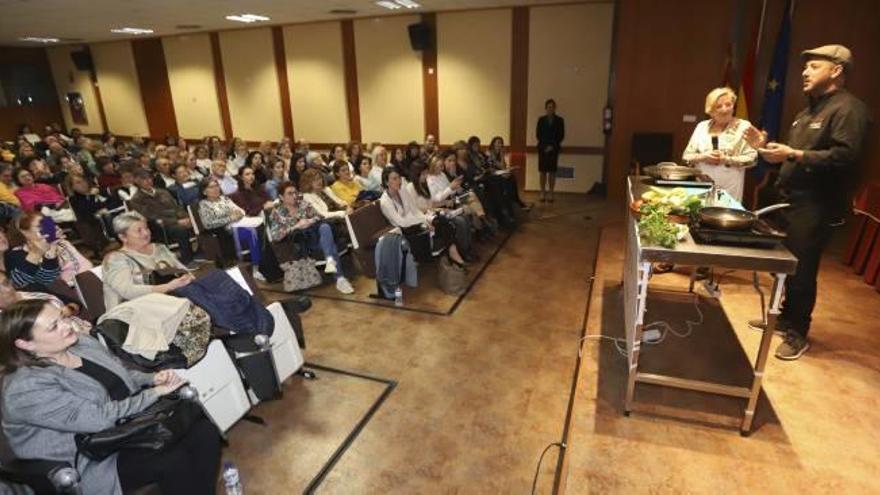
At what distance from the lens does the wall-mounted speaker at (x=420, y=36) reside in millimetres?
8273

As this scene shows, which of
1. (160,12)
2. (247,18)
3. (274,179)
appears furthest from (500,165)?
(160,12)

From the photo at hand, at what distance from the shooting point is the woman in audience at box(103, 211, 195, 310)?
2756 mm

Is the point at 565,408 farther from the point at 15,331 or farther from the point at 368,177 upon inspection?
the point at 368,177

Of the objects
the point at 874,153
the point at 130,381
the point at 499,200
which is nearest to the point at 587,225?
the point at 499,200

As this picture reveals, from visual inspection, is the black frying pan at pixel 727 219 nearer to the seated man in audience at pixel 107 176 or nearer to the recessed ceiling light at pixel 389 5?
the recessed ceiling light at pixel 389 5

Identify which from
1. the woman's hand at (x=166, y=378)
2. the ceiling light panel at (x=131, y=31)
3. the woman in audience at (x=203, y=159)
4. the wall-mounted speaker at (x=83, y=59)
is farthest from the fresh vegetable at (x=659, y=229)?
the wall-mounted speaker at (x=83, y=59)

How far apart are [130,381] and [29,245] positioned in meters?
1.99

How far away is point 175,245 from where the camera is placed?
5.25 m

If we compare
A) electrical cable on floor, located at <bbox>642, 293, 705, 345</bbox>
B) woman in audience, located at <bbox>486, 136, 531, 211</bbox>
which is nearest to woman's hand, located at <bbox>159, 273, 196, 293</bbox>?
electrical cable on floor, located at <bbox>642, 293, 705, 345</bbox>

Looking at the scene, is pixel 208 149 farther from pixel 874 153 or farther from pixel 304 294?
pixel 874 153

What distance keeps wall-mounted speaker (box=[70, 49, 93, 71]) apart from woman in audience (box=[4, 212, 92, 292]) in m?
11.0

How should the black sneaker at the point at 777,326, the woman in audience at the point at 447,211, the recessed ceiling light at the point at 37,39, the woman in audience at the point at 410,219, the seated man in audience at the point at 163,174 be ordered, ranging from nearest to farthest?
the black sneaker at the point at 777,326, the woman in audience at the point at 410,219, the woman in audience at the point at 447,211, the seated man in audience at the point at 163,174, the recessed ceiling light at the point at 37,39

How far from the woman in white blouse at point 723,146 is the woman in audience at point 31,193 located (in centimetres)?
656

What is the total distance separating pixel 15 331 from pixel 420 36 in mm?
7697
